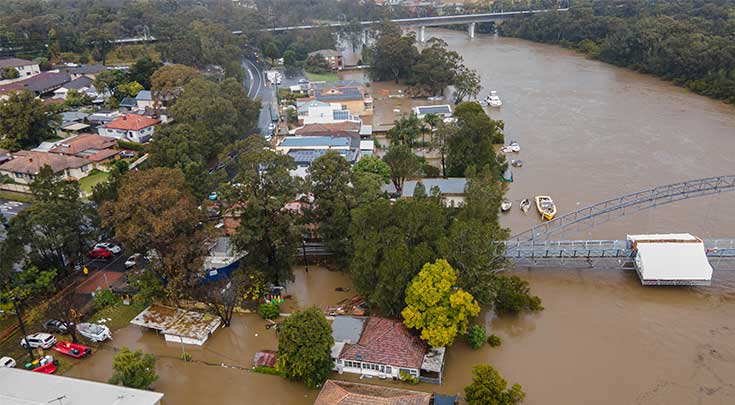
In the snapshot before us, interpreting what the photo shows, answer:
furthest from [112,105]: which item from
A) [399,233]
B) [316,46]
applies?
[399,233]

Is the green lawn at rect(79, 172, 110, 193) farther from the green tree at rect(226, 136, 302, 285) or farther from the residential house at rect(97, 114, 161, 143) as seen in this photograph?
the green tree at rect(226, 136, 302, 285)

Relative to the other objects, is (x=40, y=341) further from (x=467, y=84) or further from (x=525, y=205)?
(x=467, y=84)

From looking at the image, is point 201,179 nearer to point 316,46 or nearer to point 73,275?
point 73,275

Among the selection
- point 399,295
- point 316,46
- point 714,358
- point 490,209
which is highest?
point 316,46

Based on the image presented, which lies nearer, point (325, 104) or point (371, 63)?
point (325, 104)

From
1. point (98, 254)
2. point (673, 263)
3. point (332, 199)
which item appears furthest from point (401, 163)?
point (98, 254)

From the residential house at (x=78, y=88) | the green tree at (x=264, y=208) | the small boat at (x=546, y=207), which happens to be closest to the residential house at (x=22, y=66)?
the residential house at (x=78, y=88)
